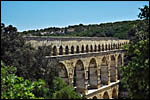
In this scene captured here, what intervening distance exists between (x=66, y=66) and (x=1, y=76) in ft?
34.7

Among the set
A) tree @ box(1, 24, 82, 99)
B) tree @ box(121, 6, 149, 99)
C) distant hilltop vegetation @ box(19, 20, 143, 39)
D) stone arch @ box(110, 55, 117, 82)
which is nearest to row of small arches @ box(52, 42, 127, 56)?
stone arch @ box(110, 55, 117, 82)

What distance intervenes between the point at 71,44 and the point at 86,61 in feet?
8.98

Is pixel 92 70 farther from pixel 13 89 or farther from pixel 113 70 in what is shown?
pixel 13 89

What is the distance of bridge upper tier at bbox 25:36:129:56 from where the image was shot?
1503 centimetres

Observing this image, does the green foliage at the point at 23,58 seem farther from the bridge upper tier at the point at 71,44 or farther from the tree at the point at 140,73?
the tree at the point at 140,73

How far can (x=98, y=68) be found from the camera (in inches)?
899

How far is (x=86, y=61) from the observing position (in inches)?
792

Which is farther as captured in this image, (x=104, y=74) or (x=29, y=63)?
(x=104, y=74)

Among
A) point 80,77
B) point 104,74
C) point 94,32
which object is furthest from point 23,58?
point 94,32

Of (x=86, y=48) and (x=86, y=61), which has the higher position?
(x=86, y=48)

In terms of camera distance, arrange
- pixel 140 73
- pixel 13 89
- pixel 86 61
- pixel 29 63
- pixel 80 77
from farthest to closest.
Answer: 1. pixel 80 77
2. pixel 86 61
3. pixel 29 63
4. pixel 140 73
5. pixel 13 89

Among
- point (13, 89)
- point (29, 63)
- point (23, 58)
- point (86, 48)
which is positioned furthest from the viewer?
point (86, 48)

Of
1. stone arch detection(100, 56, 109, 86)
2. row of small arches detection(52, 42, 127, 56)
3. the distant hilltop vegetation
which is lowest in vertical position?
stone arch detection(100, 56, 109, 86)

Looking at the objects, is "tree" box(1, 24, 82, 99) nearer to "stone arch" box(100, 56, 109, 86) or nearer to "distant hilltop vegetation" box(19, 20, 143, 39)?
"stone arch" box(100, 56, 109, 86)
